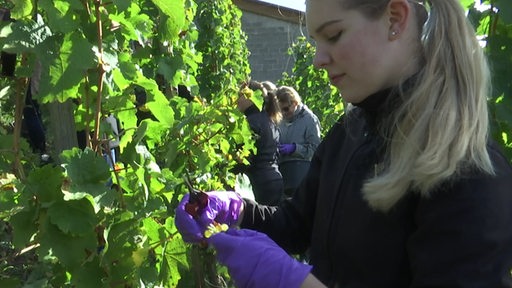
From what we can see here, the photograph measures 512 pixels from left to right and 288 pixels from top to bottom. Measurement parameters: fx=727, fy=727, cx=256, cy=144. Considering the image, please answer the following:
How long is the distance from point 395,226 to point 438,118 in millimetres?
189

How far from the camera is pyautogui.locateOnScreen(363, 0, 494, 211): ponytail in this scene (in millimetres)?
1132

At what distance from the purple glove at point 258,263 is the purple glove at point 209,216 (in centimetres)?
20

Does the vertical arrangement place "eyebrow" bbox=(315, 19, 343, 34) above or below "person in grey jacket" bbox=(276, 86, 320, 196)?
above

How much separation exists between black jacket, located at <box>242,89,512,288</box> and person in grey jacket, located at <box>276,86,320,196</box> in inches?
148

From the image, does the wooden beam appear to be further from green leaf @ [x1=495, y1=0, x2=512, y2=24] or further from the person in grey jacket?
green leaf @ [x1=495, y1=0, x2=512, y2=24]

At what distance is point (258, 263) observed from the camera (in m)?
1.23

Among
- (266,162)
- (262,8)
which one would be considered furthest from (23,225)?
(262,8)

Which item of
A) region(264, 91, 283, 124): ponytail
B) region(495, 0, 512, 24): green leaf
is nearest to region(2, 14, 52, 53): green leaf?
region(495, 0, 512, 24): green leaf

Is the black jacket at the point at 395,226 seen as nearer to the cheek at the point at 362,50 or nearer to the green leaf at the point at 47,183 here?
the cheek at the point at 362,50

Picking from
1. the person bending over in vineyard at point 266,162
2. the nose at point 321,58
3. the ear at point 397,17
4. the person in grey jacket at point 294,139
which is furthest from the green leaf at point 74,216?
the person in grey jacket at point 294,139

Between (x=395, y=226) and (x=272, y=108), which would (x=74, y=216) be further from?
(x=272, y=108)

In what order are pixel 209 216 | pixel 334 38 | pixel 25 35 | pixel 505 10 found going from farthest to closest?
pixel 505 10
pixel 25 35
pixel 209 216
pixel 334 38

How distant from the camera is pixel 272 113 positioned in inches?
188

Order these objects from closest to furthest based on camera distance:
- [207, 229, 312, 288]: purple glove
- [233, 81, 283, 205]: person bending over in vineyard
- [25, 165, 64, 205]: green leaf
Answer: [207, 229, 312, 288]: purple glove, [25, 165, 64, 205]: green leaf, [233, 81, 283, 205]: person bending over in vineyard
